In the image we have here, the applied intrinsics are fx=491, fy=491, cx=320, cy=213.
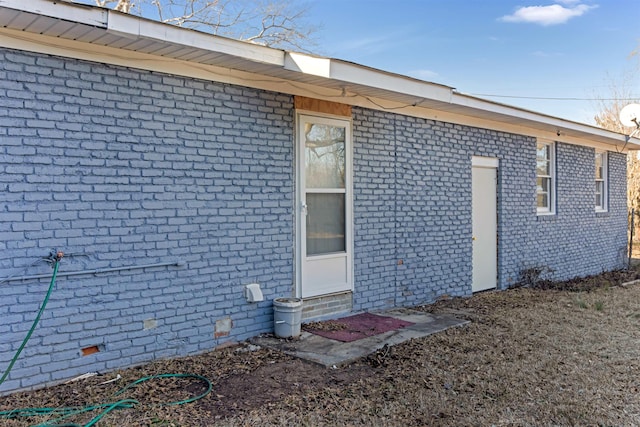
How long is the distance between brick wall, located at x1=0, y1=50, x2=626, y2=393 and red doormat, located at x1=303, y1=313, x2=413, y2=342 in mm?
271

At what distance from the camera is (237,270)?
547 centimetres

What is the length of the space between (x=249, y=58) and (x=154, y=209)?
1775 millimetres

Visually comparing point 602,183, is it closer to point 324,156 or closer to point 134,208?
point 324,156

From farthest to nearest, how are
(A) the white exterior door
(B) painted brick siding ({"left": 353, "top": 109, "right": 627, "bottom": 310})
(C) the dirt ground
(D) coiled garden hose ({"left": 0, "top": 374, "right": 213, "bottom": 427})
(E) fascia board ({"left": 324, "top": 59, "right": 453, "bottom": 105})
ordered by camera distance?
1. (A) the white exterior door
2. (B) painted brick siding ({"left": 353, "top": 109, "right": 627, "bottom": 310})
3. (E) fascia board ({"left": 324, "top": 59, "right": 453, "bottom": 105})
4. (C) the dirt ground
5. (D) coiled garden hose ({"left": 0, "top": 374, "right": 213, "bottom": 427})

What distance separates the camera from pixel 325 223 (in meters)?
6.46

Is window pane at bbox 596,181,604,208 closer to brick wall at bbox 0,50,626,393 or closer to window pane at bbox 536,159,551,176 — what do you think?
Answer: window pane at bbox 536,159,551,176

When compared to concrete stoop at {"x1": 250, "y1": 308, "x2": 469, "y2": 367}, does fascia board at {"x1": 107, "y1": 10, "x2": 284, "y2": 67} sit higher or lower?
higher

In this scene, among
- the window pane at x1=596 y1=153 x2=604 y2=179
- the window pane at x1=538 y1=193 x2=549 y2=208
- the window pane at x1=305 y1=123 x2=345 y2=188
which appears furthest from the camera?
the window pane at x1=596 y1=153 x2=604 y2=179

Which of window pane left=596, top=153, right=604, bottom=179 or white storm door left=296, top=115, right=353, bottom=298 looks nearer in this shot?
white storm door left=296, top=115, right=353, bottom=298

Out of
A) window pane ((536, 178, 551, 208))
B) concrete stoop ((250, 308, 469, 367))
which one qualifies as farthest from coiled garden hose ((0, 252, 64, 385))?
window pane ((536, 178, 551, 208))

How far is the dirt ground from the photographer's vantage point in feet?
12.1

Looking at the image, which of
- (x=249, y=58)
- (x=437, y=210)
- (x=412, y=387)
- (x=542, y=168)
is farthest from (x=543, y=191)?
(x=249, y=58)

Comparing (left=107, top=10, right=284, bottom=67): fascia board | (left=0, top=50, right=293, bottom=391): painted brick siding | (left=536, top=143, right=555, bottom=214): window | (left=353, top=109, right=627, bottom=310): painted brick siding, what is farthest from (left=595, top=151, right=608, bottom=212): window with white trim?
(left=107, top=10, right=284, bottom=67): fascia board

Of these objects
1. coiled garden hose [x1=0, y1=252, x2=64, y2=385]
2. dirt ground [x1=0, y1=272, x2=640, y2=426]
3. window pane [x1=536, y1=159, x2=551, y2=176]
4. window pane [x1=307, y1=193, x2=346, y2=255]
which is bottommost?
dirt ground [x1=0, y1=272, x2=640, y2=426]
